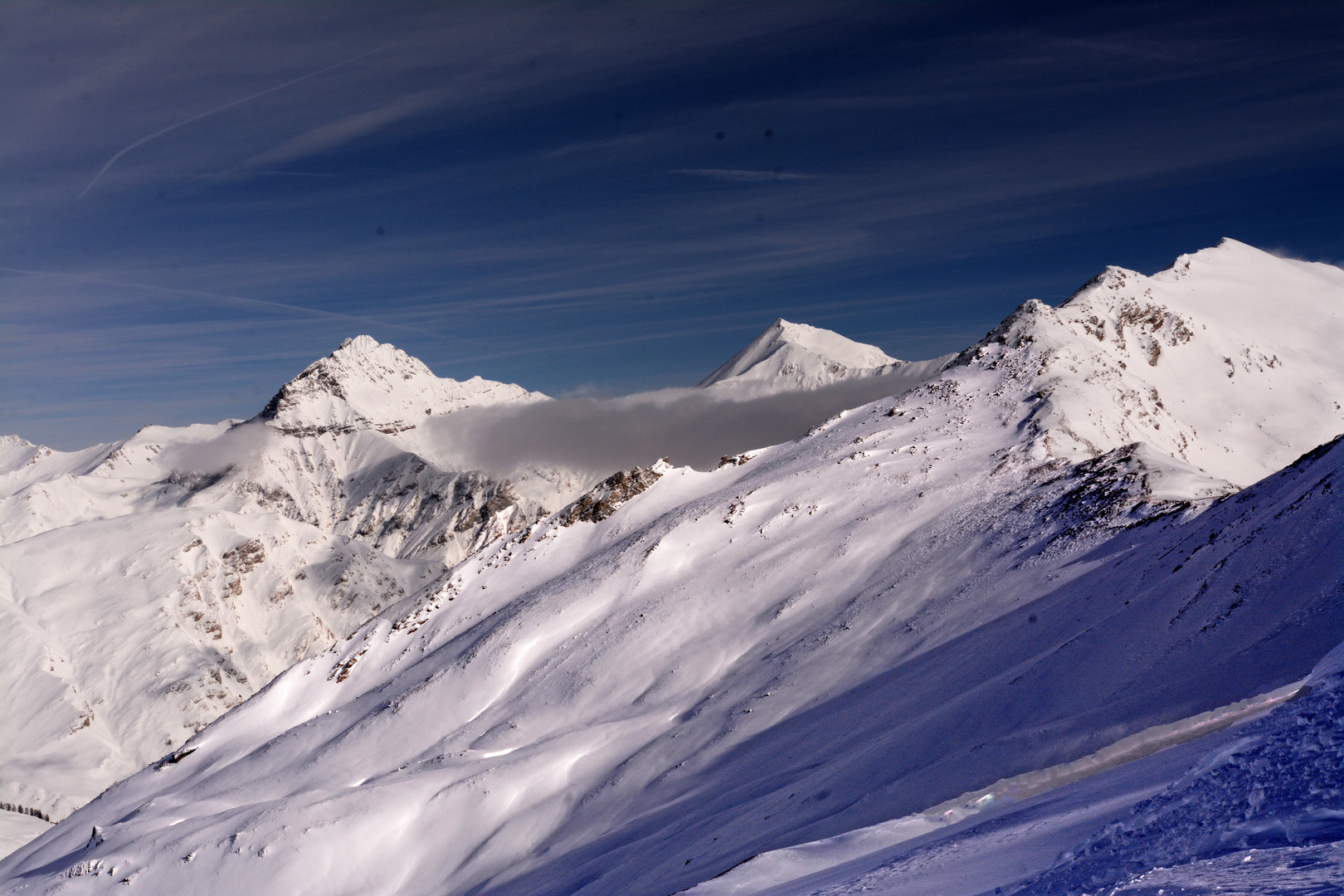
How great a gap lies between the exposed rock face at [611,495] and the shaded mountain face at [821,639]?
14.9 inches

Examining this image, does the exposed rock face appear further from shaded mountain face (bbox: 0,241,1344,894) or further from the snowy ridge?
the snowy ridge

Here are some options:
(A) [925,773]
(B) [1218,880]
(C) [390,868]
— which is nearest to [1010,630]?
(A) [925,773]

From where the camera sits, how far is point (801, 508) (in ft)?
179

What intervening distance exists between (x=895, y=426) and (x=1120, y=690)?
154 feet

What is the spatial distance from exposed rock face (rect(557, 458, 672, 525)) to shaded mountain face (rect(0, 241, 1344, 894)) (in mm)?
378

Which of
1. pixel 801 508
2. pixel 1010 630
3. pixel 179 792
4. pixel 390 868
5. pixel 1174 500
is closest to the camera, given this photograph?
pixel 1010 630

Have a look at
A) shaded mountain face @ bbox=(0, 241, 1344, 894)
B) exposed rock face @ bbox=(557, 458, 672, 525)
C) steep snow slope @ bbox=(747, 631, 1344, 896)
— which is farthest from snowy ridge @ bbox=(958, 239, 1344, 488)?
steep snow slope @ bbox=(747, 631, 1344, 896)

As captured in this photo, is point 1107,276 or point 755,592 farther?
point 1107,276

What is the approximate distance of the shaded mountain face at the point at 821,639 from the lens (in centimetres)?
1920

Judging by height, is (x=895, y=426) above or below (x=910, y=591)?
above

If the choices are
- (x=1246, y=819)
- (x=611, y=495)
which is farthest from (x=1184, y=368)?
(x=1246, y=819)

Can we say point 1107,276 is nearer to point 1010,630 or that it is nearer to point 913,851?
point 1010,630

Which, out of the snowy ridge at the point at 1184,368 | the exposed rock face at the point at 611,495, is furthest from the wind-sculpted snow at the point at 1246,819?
the exposed rock face at the point at 611,495

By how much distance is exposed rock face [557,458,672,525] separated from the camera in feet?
225
